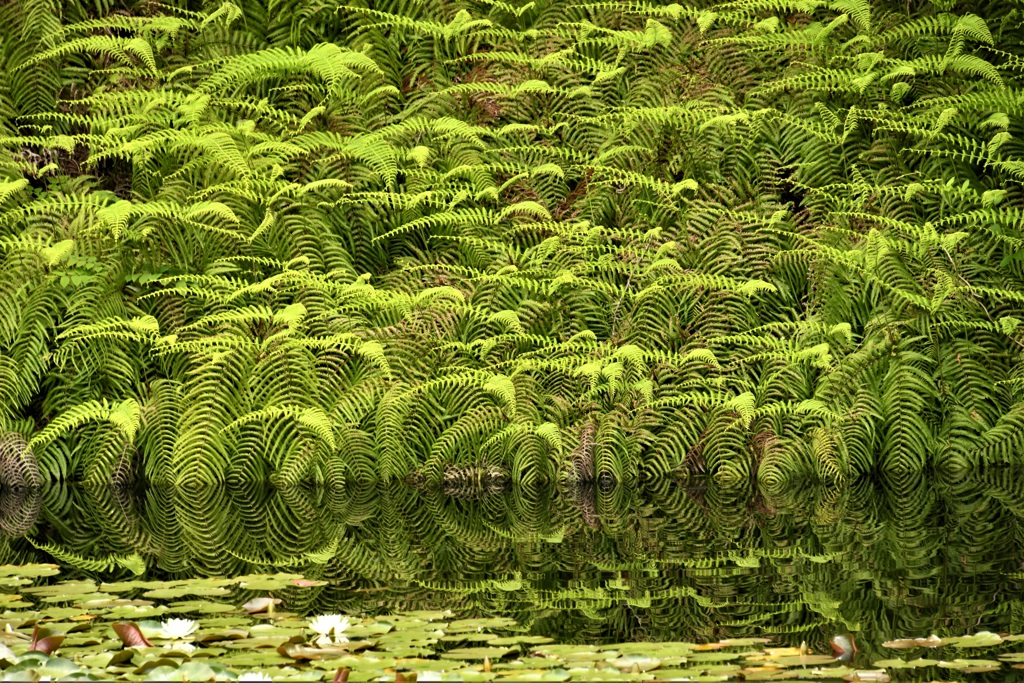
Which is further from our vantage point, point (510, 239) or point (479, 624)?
point (510, 239)

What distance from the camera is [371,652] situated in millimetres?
2791

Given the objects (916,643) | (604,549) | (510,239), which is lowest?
(604,549)

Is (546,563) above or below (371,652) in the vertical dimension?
below

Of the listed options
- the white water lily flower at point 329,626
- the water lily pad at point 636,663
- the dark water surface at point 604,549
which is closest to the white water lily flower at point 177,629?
the white water lily flower at point 329,626

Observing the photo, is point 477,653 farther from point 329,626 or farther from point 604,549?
point 604,549

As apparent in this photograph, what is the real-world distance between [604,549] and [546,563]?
28cm

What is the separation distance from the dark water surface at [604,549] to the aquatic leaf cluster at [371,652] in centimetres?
15

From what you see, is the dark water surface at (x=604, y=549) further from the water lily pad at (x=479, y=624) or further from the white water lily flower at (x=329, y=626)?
the white water lily flower at (x=329, y=626)

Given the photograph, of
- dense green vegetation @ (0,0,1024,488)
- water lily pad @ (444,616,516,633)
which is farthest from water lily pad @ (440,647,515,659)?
dense green vegetation @ (0,0,1024,488)

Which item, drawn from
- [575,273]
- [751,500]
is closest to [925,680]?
[751,500]

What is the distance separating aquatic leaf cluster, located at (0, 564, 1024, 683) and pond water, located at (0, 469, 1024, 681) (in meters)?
0.01

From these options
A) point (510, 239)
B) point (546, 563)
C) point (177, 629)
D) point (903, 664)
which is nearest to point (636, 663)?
point (903, 664)

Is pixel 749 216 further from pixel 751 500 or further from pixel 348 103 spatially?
pixel 348 103

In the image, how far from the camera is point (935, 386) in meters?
5.82
